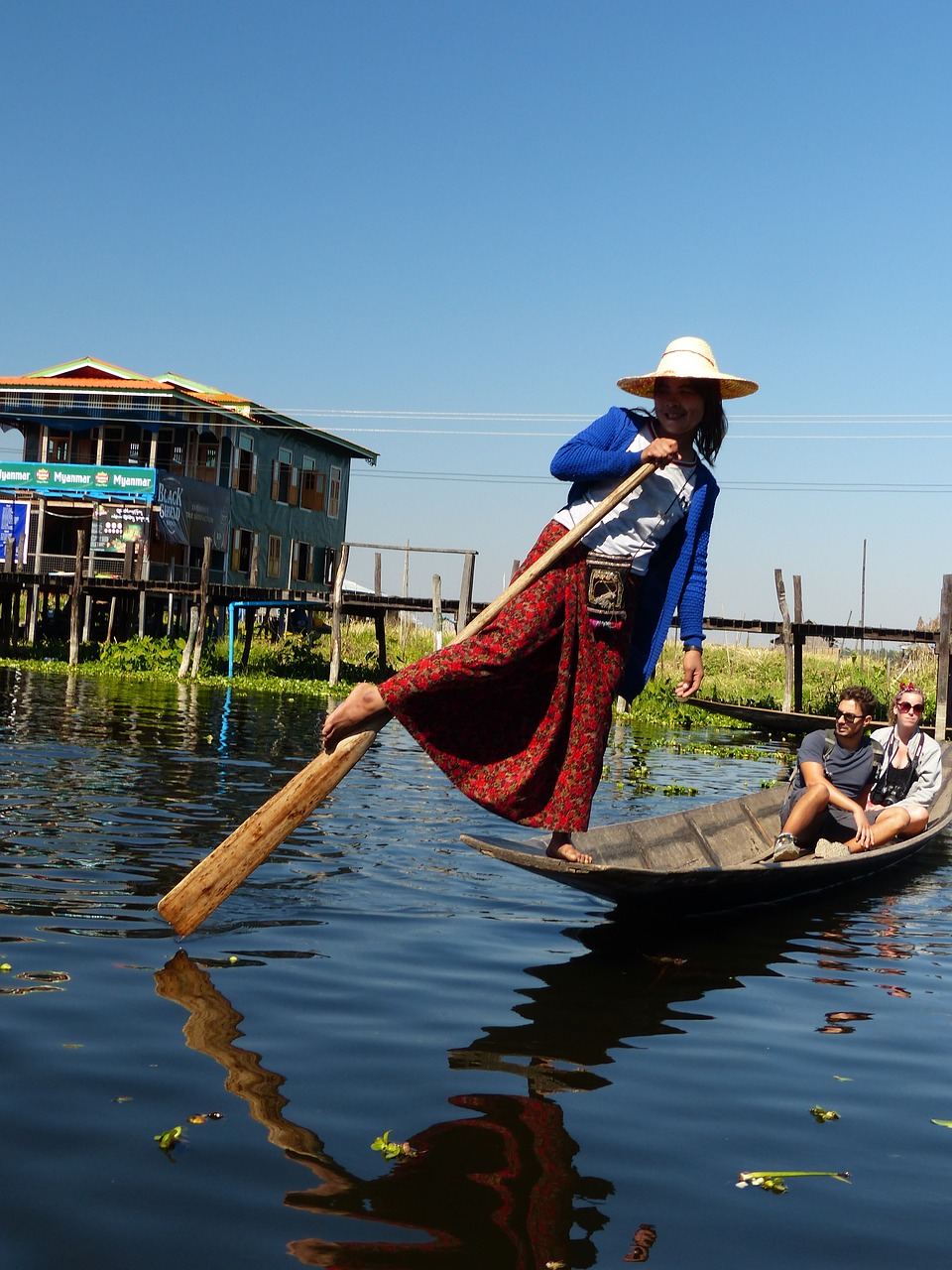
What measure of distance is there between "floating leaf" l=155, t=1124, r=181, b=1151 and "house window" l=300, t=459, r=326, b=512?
33.4 meters

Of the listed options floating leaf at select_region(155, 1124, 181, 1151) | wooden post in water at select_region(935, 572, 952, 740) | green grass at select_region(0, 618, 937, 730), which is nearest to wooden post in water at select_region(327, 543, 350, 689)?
green grass at select_region(0, 618, 937, 730)

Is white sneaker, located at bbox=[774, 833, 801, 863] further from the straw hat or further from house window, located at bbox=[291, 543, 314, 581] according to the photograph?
house window, located at bbox=[291, 543, 314, 581]

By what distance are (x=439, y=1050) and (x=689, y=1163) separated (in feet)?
3.36

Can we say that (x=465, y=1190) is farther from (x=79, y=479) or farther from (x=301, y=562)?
(x=301, y=562)

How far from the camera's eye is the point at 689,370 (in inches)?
194

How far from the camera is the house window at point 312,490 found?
36.1m

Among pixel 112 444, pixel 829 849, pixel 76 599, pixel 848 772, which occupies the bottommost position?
pixel 829 849

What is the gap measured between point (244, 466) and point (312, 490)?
151 inches

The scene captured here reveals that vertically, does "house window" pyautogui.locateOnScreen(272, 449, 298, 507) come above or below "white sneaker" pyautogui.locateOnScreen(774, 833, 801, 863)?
above

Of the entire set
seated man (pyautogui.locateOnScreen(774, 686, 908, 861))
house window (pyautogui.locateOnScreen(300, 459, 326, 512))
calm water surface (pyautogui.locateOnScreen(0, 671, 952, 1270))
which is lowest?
calm water surface (pyautogui.locateOnScreen(0, 671, 952, 1270))

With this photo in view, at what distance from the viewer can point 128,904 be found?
5746 mm

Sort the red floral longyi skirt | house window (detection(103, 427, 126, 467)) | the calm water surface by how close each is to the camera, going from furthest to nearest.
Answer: house window (detection(103, 427, 126, 467)) → the red floral longyi skirt → the calm water surface

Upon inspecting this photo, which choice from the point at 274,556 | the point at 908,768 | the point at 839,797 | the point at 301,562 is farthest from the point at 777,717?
the point at 301,562

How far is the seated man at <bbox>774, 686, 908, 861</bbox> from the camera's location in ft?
25.4
